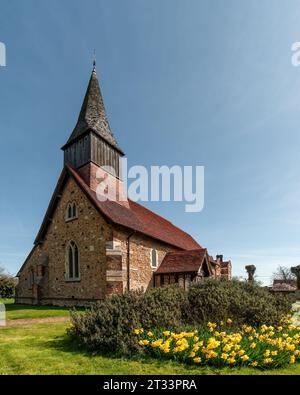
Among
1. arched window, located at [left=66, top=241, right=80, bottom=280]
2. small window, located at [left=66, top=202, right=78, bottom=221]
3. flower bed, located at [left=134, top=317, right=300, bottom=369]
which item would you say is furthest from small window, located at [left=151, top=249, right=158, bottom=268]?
flower bed, located at [left=134, top=317, right=300, bottom=369]

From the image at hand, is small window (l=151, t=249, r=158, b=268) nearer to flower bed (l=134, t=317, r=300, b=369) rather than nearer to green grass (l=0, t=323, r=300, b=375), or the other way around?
green grass (l=0, t=323, r=300, b=375)

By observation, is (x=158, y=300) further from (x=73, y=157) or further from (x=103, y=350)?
(x=73, y=157)

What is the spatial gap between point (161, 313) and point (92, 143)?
49.0 ft

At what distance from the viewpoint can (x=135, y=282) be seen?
17.1 meters

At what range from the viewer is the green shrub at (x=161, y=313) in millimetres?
6117

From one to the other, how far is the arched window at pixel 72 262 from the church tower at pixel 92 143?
436 centimetres

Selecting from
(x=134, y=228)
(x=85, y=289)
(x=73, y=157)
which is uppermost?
(x=73, y=157)

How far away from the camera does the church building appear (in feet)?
53.1

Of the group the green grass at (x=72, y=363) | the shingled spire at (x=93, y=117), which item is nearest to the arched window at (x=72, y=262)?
the shingled spire at (x=93, y=117)

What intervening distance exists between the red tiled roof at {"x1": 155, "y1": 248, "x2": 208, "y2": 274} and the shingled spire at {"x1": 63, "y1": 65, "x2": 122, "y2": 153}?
9.65 meters

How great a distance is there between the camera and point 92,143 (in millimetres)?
19375

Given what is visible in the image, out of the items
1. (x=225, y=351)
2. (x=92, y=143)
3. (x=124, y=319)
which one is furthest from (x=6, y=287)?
(x=225, y=351)
